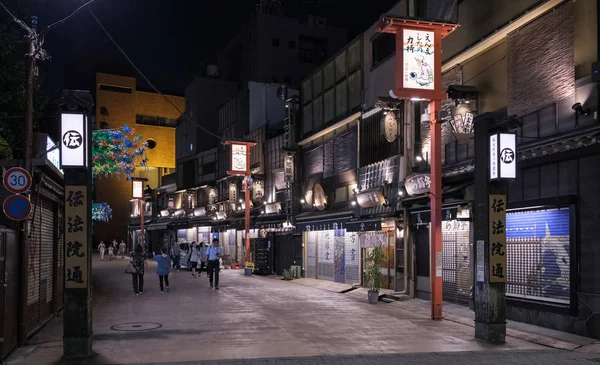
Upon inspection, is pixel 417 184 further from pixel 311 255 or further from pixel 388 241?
pixel 311 255

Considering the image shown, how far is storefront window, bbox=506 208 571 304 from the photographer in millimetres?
13586

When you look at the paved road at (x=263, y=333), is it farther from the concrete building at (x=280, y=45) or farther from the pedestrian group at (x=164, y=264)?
the concrete building at (x=280, y=45)

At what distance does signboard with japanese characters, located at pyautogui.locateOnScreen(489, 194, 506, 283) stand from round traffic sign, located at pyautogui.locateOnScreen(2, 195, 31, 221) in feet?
31.5

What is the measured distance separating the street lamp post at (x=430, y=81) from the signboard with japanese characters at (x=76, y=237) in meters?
9.14

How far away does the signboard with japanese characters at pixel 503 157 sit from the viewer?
1235cm

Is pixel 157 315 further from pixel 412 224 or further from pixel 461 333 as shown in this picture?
pixel 412 224

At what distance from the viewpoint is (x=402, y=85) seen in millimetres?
15992

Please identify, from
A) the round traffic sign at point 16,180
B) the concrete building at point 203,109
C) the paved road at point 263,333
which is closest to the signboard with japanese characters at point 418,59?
the paved road at point 263,333

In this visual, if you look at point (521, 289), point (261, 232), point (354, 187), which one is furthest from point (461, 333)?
point (261, 232)

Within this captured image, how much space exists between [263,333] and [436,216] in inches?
239

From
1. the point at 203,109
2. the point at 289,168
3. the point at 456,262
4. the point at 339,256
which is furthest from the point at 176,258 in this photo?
the point at 456,262

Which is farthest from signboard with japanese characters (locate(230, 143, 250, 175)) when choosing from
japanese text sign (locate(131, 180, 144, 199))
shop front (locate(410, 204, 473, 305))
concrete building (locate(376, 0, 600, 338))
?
japanese text sign (locate(131, 180, 144, 199))

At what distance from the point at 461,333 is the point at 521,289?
2.69 meters

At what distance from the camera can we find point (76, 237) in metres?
10.8
